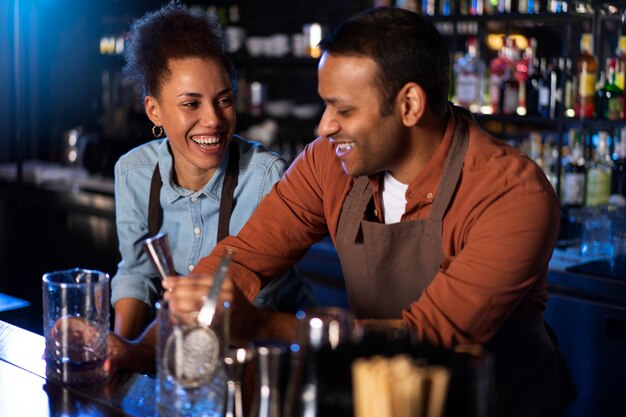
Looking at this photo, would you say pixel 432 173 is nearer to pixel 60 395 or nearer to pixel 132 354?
pixel 132 354

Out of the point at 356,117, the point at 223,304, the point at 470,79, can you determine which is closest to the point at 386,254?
the point at 356,117

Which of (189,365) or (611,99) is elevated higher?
(611,99)

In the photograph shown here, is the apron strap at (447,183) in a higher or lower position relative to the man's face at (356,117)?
lower

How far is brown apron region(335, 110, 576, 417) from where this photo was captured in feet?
5.66

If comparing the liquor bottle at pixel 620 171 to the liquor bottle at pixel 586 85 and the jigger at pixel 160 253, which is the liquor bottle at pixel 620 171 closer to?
the liquor bottle at pixel 586 85

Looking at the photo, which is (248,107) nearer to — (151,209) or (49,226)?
(49,226)

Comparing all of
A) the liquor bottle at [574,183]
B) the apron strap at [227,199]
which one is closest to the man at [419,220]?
the apron strap at [227,199]

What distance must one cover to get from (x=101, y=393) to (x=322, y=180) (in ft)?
2.38

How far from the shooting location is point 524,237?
1651mm

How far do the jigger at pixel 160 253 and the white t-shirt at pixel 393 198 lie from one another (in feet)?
1.95

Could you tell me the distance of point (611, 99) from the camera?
373 centimetres

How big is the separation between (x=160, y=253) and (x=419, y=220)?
589 mm

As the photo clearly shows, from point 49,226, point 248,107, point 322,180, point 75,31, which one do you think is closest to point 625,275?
point 322,180

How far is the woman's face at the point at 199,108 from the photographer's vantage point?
89.6 inches
